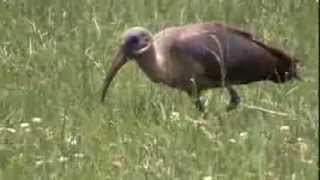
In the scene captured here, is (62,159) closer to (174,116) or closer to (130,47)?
(174,116)

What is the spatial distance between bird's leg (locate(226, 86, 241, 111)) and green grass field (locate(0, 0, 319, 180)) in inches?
2.4

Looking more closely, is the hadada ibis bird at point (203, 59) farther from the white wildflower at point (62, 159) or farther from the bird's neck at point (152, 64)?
the white wildflower at point (62, 159)

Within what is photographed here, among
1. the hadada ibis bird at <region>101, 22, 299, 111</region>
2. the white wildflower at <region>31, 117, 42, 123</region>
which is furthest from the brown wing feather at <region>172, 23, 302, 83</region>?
the white wildflower at <region>31, 117, 42, 123</region>

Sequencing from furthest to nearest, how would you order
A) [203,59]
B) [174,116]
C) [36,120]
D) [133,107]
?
[203,59] → [133,107] → [36,120] → [174,116]

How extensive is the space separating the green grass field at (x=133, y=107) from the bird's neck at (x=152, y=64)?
0.27ft

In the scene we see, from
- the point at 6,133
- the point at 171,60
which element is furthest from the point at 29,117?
the point at 171,60

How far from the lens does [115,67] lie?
7805 millimetres

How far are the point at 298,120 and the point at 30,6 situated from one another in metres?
3.36

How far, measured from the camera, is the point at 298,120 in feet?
23.2

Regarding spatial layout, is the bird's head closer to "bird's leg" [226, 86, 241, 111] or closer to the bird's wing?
the bird's wing

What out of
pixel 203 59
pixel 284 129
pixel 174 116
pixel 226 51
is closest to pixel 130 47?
pixel 203 59

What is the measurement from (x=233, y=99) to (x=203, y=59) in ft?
0.95

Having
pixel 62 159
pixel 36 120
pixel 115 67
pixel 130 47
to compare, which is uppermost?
pixel 130 47

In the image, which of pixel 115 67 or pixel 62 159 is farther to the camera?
pixel 115 67
